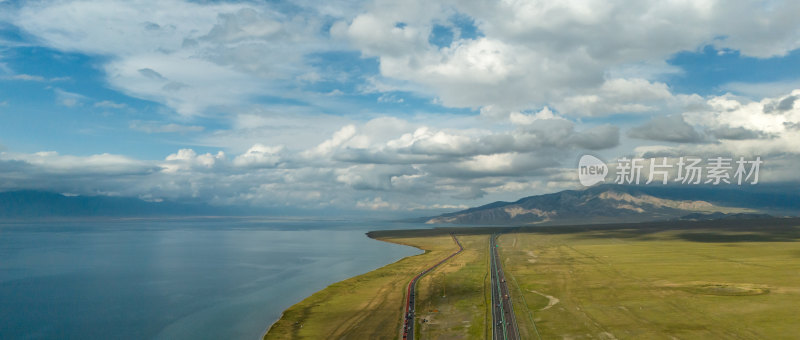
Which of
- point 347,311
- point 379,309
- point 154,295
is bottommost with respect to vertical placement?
point 154,295

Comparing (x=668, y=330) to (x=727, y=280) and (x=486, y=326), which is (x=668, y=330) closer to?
(x=486, y=326)

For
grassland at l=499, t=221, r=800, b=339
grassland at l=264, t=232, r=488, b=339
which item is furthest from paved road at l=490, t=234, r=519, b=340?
grassland at l=264, t=232, r=488, b=339

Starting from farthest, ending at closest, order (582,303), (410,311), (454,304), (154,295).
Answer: (154,295) < (454,304) < (582,303) < (410,311)

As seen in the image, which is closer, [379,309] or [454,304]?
[379,309]

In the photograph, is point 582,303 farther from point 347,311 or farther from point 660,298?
point 347,311

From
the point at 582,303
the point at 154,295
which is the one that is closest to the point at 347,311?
the point at 582,303

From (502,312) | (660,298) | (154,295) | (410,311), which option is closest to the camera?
(502,312)
